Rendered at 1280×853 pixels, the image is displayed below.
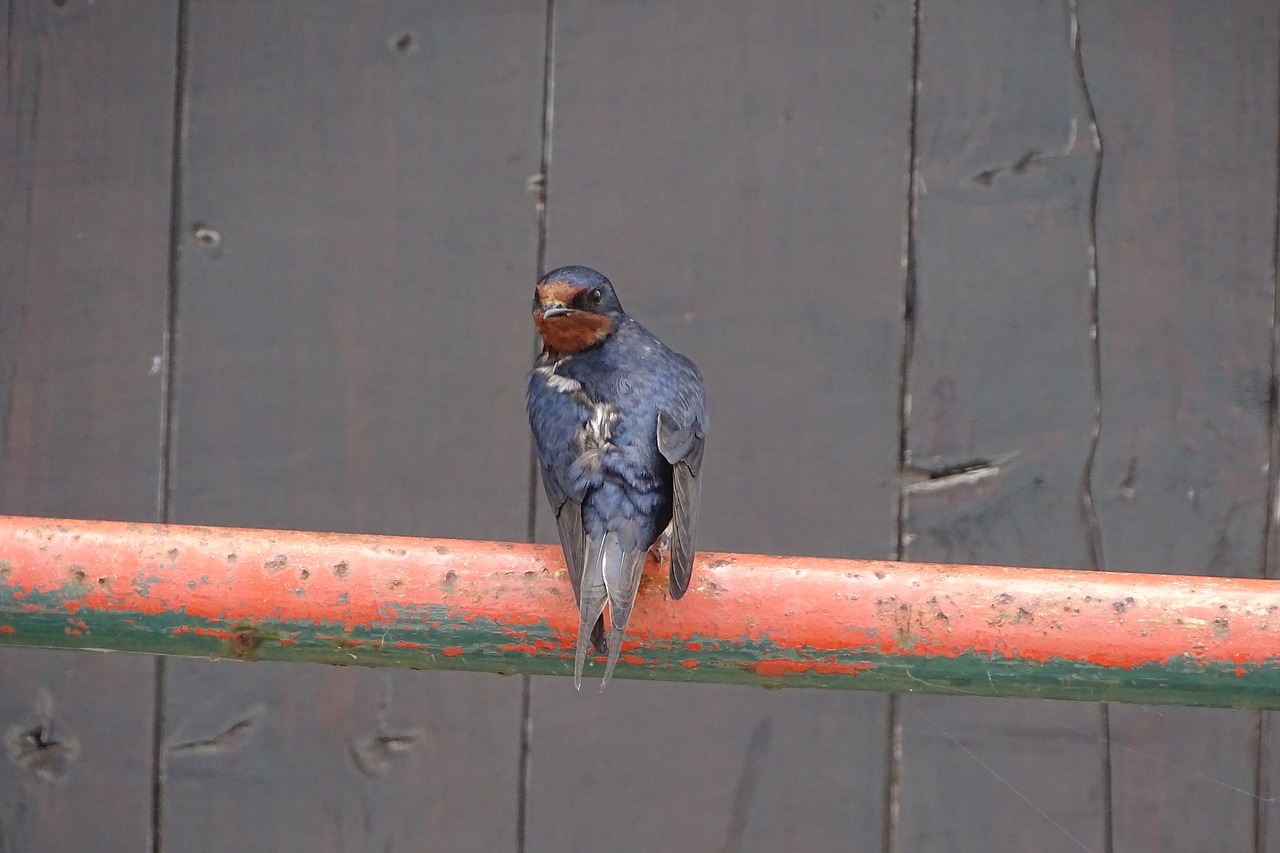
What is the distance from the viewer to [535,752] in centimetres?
166

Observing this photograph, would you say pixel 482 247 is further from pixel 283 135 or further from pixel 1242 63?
pixel 1242 63

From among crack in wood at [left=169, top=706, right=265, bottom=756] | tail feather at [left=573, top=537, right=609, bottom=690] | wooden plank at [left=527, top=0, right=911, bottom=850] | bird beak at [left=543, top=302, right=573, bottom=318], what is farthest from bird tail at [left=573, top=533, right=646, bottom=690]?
crack in wood at [left=169, top=706, right=265, bottom=756]

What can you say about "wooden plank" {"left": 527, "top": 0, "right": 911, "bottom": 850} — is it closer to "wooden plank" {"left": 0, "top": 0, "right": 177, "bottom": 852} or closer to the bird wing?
the bird wing

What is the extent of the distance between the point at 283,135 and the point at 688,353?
57 cm

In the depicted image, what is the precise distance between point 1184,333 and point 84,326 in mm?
1345

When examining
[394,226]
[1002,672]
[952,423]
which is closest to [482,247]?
[394,226]

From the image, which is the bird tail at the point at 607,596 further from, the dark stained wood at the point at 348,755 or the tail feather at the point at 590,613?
the dark stained wood at the point at 348,755

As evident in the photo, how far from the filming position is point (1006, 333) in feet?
5.41

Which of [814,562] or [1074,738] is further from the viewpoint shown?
[1074,738]

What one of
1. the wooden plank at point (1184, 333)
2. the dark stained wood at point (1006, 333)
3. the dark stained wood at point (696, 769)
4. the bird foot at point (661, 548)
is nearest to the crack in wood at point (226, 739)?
the dark stained wood at point (696, 769)

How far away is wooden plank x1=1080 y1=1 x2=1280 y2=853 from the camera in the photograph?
5.33 ft

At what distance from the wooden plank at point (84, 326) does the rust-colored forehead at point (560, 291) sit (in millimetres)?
542

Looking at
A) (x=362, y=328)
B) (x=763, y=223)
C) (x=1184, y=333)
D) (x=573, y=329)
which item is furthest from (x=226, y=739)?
(x=1184, y=333)

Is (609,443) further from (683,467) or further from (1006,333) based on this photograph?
(1006,333)
